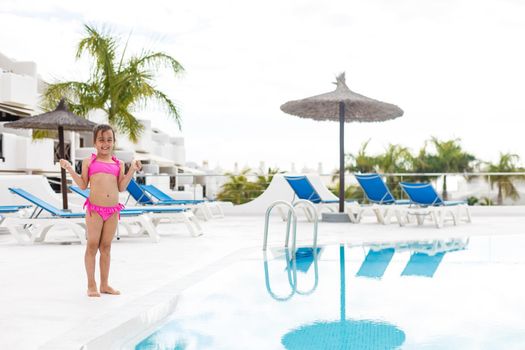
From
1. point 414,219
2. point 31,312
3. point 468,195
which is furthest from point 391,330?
point 468,195

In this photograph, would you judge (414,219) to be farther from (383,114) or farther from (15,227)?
(15,227)

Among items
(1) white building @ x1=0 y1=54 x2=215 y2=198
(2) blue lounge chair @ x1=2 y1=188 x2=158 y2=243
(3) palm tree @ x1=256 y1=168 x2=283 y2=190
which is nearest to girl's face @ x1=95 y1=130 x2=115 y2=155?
(2) blue lounge chair @ x1=2 y1=188 x2=158 y2=243

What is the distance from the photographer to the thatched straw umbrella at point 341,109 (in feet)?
43.9

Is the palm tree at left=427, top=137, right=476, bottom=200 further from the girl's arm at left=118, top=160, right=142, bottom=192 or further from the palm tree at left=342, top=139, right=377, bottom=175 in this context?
the girl's arm at left=118, top=160, right=142, bottom=192

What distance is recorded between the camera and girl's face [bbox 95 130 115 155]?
455cm

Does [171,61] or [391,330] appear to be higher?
[171,61]

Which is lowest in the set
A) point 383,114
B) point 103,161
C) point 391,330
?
point 391,330

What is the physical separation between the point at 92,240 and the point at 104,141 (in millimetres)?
727

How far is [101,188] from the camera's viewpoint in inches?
180

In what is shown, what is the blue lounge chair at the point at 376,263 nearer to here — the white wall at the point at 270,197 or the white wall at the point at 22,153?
the white wall at the point at 270,197

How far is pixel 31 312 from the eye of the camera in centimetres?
411

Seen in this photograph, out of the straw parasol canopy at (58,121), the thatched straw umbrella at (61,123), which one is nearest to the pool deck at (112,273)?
the thatched straw umbrella at (61,123)

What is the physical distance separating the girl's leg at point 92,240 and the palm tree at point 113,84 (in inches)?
548

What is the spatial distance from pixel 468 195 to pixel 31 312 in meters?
15.0
